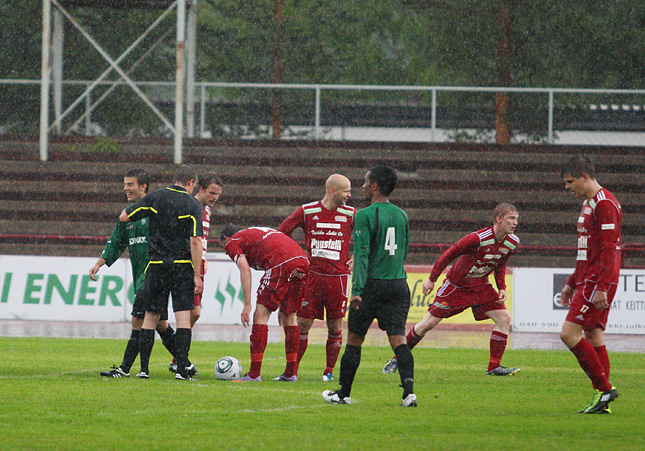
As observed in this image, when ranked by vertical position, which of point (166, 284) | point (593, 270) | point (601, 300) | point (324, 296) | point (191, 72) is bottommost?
point (324, 296)

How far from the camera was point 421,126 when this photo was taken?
27.4 metres

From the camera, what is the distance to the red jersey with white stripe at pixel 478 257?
11.1 meters

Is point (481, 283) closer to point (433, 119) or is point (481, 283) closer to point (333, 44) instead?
point (433, 119)

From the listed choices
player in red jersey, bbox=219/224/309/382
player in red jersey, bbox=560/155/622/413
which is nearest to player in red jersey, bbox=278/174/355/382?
player in red jersey, bbox=219/224/309/382

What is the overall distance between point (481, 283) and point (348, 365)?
4095 mm

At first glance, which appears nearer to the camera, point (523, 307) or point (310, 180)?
point (523, 307)

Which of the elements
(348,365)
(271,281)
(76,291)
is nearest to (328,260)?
(271,281)

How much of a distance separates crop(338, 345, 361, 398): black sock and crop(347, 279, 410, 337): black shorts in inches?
5.6

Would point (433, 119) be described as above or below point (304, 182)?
above

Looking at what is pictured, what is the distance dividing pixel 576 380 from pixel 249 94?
2432 centimetres

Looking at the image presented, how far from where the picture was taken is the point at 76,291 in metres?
19.5

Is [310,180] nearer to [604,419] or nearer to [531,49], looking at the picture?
[531,49]

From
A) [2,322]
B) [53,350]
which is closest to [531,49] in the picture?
[2,322]

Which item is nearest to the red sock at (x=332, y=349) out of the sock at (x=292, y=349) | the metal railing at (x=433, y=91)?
the sock at (x=292, y=349)
